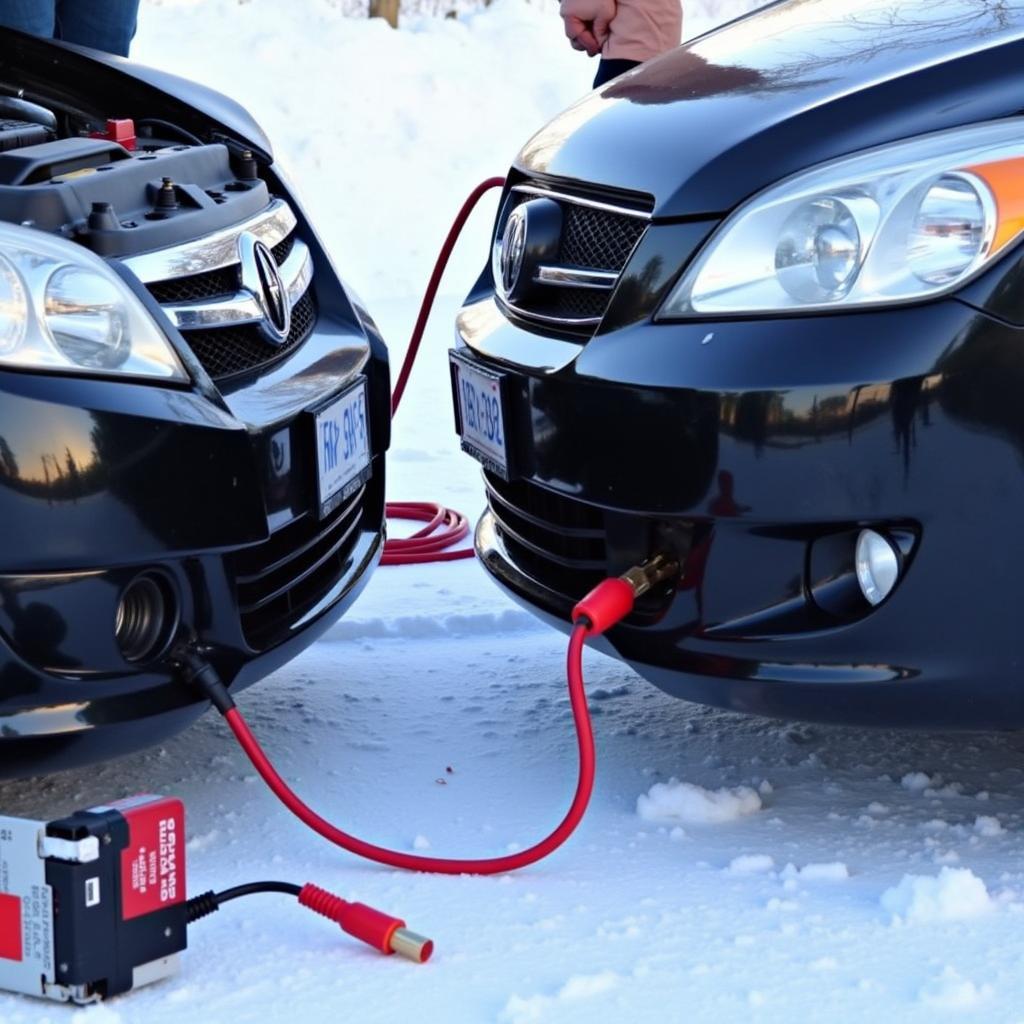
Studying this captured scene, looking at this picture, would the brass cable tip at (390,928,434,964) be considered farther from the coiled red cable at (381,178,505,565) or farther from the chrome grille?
the coiled red cable at (381,178,505,565)

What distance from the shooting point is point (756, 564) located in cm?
216

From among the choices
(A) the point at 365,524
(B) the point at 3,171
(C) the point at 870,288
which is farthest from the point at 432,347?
(C) the point at 870,288

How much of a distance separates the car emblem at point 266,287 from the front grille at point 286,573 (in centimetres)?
27

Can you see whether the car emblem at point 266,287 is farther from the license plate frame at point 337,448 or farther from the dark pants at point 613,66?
the dark pants at point 613,66

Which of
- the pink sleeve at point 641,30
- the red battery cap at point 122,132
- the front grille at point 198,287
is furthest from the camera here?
the pink sleeve at point 641,30

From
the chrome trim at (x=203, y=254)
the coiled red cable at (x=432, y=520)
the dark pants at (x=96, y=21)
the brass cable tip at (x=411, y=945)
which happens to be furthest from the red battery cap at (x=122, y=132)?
the dark pants at (x=96, y=21)

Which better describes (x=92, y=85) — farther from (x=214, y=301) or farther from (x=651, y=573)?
(x=651, y=573)

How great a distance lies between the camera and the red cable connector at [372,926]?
6.73 feet

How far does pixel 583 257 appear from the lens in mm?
2486

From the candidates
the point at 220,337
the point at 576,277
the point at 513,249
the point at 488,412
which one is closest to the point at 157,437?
the point at 220,337

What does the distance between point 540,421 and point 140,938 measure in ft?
2.73

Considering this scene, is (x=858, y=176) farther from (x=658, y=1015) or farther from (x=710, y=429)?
(x=658, y=1015)

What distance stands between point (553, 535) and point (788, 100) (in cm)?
69

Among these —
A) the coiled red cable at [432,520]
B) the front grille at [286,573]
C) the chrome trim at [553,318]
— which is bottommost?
the coiled red cable at [432,520]
